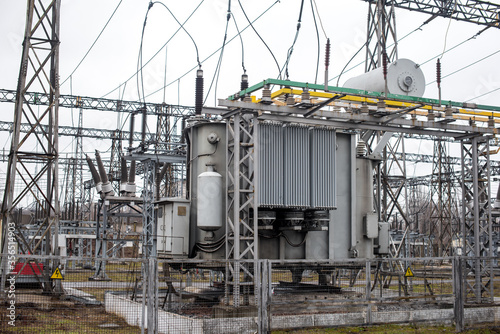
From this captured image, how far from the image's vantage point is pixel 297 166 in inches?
615

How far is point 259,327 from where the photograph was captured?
38.7 ft

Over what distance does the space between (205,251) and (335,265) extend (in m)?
3.42

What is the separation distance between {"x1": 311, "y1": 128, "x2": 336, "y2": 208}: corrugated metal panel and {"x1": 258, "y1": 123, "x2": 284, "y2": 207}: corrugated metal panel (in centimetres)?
96

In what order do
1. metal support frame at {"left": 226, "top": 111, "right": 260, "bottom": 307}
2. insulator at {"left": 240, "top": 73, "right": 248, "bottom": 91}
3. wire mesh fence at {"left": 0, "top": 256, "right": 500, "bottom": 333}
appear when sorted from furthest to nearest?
1. insulator at {"left": 240, "top": 73, "right": 248, "bottom": 91}
2. metal support frame at {"left": 226, "top": 111, "right": 260, "bottom": 307}
3. wire mesh fence at {"left": 0, "top": 256, "right": 500, "bottom": 333}

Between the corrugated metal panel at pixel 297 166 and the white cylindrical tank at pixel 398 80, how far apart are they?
3315mm

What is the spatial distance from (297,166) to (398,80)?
4.82m

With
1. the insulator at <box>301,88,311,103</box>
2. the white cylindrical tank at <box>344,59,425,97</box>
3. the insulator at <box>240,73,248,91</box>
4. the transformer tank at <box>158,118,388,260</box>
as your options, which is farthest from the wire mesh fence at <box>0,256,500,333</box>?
the white cylindrical tank at <box>344,59,425,97</box>

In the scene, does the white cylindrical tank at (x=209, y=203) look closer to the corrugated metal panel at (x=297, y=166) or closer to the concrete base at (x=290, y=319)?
the corrugated metal panel at (x=297, y=166)

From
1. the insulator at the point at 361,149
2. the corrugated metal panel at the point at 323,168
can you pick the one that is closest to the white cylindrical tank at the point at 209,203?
the corrugated metal panel at the point at 323,168

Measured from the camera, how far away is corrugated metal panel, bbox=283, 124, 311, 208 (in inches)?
607

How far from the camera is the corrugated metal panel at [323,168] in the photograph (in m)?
15.8

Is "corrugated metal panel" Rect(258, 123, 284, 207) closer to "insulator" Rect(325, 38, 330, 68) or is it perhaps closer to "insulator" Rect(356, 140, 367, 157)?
"insulator" Rect(325, 38, 330, 68)

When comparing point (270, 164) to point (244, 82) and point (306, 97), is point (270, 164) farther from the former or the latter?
point (244, 82)

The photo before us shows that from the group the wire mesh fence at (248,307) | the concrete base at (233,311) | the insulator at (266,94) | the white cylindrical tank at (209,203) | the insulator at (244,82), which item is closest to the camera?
the wire mesh fence at (248,307)
